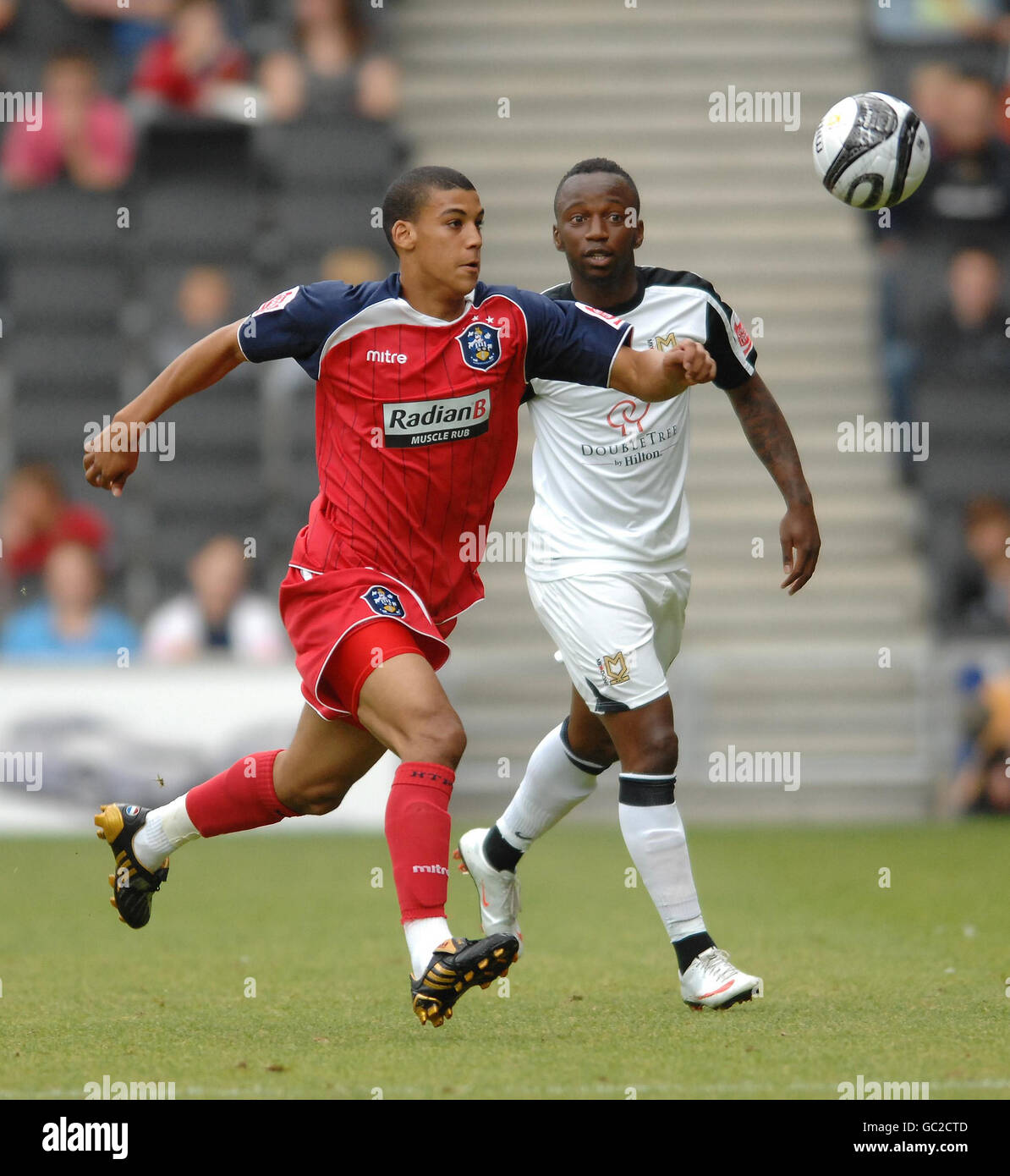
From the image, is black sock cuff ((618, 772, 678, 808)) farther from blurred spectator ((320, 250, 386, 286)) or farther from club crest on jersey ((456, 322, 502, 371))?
blurred spectator ((320, 250, 386, 286))

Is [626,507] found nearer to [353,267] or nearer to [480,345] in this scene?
[480,345]

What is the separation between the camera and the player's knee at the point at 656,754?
19.4 feet

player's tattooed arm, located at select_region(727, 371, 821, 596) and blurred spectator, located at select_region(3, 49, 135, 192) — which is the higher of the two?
blurred spectator, located at select_region(3, 49, 135, 192)

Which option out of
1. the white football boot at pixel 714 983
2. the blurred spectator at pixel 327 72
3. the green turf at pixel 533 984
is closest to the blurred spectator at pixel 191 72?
the blurred spectator at pixel 327 72

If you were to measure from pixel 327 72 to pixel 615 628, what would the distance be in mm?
10884

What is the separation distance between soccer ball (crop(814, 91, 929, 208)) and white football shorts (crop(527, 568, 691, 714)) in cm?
145

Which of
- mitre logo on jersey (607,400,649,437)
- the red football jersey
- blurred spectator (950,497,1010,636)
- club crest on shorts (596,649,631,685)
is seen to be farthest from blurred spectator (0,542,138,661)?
the red football jersey

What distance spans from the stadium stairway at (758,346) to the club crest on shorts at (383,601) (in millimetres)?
6976

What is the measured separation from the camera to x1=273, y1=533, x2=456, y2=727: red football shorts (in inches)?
211

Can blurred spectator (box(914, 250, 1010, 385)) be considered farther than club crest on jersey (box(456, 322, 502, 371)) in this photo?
Yes

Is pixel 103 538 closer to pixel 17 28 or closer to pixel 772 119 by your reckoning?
pixel 17 28

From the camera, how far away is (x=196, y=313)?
14.0 m

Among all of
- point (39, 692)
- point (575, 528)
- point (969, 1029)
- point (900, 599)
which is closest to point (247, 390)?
point (39, 692)

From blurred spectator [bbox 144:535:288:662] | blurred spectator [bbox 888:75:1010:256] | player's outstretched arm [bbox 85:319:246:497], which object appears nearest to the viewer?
player's outstretched arm [bbox 85:319:246:497]
